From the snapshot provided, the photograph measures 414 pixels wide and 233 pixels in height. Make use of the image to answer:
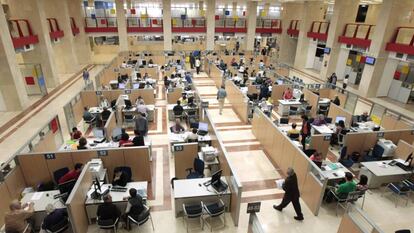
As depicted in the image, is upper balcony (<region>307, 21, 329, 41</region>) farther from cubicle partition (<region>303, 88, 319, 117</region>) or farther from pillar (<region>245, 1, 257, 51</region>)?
cubicle partition (<region>303, 88, 319, 117</region>)

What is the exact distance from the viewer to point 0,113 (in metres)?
13.4

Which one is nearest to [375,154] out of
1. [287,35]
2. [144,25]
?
[287,35]

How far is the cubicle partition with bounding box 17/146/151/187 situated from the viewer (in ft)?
22.9

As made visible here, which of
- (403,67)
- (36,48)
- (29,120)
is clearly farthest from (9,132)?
(403,67)

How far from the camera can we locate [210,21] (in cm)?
2464

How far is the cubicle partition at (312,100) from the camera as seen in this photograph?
12.8m

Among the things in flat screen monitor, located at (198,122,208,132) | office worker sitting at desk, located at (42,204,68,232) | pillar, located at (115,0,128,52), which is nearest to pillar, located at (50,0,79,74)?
pillar, located at (115,0,128,52)

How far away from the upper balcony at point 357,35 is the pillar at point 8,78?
20.5 meters

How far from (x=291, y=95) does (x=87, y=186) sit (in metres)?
10.9

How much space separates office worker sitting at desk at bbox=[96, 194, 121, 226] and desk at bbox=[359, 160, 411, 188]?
7158 mm

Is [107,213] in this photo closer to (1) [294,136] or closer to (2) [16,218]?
(2) [16,218]

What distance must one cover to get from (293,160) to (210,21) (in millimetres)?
19929

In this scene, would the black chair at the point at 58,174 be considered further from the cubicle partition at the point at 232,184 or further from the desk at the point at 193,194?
the cubicle partition at the point at 232,184

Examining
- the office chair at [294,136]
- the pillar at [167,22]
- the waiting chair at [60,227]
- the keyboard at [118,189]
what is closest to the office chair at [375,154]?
the office chair at [294,136]
